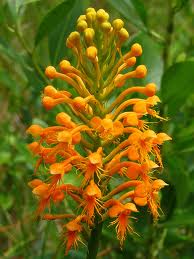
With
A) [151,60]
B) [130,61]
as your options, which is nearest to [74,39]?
[130,61]

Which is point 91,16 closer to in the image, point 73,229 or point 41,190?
point 41,190

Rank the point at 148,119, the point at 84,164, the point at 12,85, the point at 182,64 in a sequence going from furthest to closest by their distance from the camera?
the point at 12,85 → the point at 148,119 → the point at 182,64 → the point at 84,164

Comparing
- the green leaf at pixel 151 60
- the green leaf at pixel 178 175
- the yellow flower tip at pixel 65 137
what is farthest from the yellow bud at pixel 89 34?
the green leaf at pixel 178 175

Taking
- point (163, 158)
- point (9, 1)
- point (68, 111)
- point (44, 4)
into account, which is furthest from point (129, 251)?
point (44, 4)

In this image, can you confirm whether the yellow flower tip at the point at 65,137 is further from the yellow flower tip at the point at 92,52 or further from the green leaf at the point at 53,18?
the green leaf at the point at 53,18

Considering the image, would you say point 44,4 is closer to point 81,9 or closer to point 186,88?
point 81,9

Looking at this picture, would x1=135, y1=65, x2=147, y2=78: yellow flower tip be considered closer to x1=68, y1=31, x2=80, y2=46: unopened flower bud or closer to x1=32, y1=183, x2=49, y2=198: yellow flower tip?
x1=68, y1=31, x2=80, y2=46: unopened flower bud
